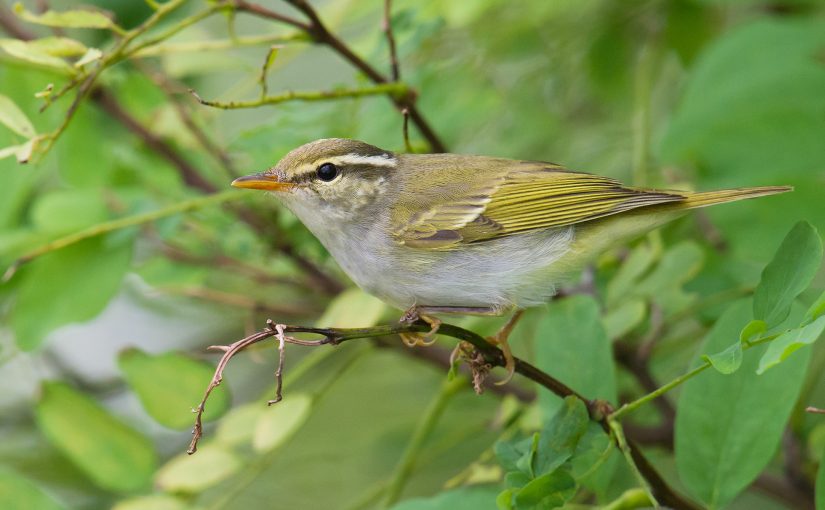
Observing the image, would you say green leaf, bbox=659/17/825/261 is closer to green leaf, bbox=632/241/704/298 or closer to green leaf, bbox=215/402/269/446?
green leaf, bbox=632/241/704/298

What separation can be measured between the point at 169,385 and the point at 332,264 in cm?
124

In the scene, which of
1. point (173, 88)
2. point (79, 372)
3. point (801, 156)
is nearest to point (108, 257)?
point (173, 88)

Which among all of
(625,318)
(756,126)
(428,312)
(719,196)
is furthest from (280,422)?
(756,126)

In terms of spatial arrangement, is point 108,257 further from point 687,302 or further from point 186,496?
point 687,302

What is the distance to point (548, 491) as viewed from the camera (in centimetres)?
163

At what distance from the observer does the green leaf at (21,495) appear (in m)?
2.35

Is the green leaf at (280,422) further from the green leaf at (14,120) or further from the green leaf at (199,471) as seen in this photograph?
the green leaf at (14,120)

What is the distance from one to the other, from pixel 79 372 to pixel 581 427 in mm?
2678

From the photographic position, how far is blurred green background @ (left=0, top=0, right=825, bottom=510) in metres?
2.57

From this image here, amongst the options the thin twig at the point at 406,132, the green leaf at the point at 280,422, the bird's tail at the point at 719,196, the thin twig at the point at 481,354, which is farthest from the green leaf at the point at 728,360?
the green leaf at the point at 280,422

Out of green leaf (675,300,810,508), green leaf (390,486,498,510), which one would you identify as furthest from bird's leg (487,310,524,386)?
green leaf (675,300,810,508)

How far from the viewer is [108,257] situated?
114 inches

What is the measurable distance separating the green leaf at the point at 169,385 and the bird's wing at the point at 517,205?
0.64 meters

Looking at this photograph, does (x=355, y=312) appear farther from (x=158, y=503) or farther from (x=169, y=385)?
(x=158, y=503)
